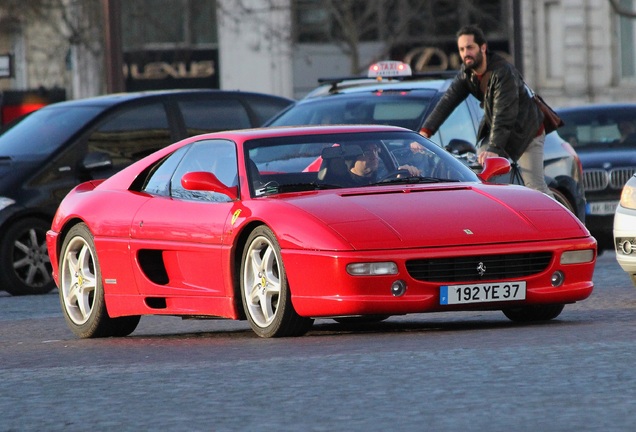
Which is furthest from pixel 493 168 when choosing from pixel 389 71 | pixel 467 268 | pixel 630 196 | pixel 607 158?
pixel 607 158

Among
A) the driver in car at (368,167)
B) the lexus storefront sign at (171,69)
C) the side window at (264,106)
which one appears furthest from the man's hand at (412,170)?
the lexus storefront sign at (171,69)

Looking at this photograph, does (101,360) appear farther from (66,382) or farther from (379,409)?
(379,409)

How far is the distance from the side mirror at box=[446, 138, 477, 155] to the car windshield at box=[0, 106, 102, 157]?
418 centimetres

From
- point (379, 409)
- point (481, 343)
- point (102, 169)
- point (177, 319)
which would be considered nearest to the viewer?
point (379, 409)

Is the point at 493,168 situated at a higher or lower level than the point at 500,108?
lower

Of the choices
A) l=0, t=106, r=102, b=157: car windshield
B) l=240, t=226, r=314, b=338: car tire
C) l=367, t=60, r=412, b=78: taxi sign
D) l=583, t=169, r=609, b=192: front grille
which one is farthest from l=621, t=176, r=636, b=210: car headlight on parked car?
l=583, t=169, r=609, b=192: front grille

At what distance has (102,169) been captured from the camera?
53.6 feet

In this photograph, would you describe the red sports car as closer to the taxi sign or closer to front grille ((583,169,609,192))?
the taxi sign

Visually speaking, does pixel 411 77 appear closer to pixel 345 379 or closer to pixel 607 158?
pixel 607 158

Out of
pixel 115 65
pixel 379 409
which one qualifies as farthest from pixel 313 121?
pixel 115 65

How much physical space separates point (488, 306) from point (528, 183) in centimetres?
430

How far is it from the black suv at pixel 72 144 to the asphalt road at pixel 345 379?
5053 mm

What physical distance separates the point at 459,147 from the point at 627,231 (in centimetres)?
276

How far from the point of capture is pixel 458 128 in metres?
14.8
